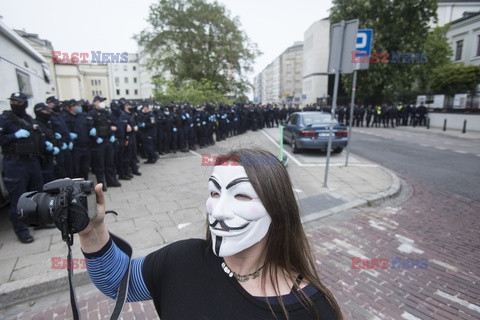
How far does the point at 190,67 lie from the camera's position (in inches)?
1239

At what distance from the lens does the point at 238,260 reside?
53.9 inches

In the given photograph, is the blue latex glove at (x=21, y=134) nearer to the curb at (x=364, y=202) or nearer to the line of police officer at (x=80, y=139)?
the line of police officer at (x=80, y=139)

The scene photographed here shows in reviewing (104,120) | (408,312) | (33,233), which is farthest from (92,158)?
(408,312)

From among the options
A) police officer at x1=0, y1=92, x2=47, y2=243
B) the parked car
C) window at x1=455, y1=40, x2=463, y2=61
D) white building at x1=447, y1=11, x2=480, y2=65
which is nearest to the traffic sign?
the parked car

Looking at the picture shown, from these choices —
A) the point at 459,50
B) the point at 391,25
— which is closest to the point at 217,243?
the point at 391,25

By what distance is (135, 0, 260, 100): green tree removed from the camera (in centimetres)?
3000

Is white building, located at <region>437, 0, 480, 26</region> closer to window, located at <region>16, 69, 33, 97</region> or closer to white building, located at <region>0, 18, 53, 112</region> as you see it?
white building, located at <region>0, 18, 53, 112</region>

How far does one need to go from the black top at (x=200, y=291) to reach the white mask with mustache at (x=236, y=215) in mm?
117

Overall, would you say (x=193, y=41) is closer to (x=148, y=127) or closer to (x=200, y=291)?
(x=148, y=127)

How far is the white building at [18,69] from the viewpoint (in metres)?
4.97

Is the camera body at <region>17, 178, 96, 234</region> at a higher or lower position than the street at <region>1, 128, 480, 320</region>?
higher

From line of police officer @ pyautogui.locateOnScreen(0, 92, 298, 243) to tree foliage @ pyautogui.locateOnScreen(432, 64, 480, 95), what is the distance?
2394 centimetres

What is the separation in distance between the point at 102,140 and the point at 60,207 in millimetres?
5740

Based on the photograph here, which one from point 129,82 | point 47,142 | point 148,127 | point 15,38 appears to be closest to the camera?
point 47,142
